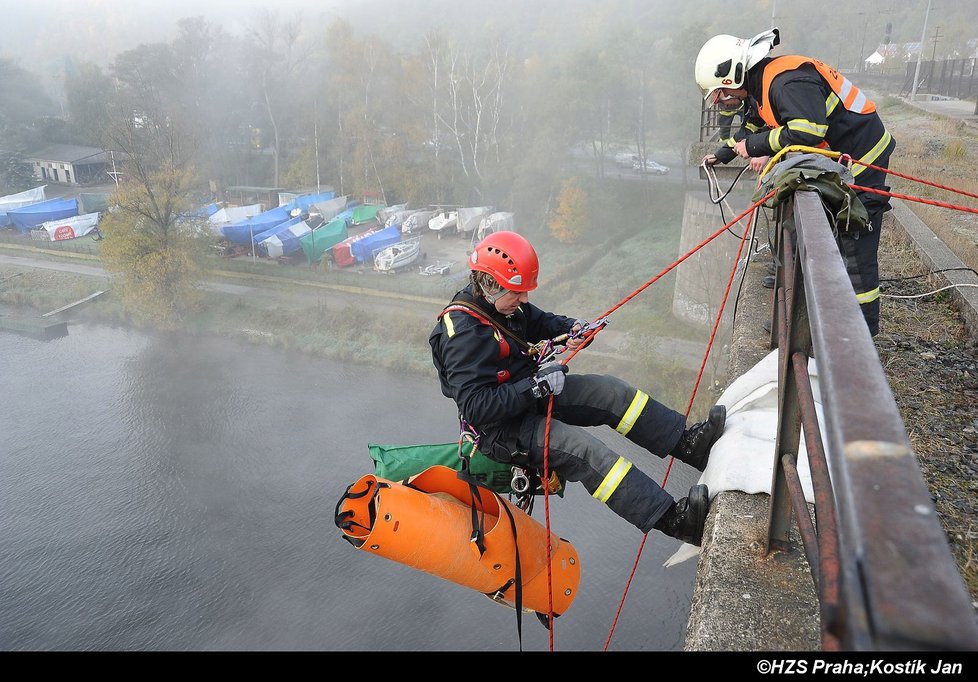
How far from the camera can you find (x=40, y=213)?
3912 cm

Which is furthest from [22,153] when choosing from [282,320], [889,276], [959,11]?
[959,11]

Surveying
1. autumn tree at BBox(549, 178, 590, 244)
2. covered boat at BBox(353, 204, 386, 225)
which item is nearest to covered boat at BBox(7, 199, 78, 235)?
covered boat at BBox(353, 204, 386, 225)

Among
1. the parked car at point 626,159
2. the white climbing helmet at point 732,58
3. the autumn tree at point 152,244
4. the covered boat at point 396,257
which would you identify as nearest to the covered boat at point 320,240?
the covered boat at point 396,257

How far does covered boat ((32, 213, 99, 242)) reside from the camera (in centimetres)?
3744

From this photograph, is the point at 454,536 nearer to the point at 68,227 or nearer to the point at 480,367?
the point at 480,367

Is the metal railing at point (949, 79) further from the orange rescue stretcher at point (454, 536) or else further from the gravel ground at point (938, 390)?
the orange rescue stretcher at point (454, 536)

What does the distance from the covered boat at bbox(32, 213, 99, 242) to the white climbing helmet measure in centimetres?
4171

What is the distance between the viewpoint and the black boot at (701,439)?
10.3 feet

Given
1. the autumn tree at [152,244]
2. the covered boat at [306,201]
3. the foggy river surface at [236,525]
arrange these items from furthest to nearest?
1. the covered boat at [306,201]
2. the autumn tree at [152,244]
3. the foggy river surface at [236,525]

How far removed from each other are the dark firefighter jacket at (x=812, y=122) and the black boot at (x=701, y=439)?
1.31 m

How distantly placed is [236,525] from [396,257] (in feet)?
46.4

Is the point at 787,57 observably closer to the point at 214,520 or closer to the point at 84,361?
the point at 214,520

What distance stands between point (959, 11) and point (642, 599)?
172ft

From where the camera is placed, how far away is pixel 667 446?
3201 mm
